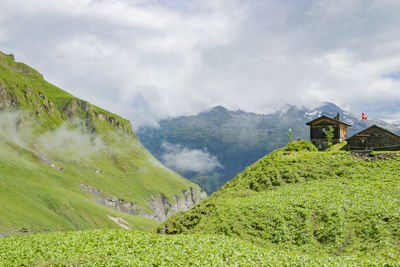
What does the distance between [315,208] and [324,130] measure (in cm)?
5400

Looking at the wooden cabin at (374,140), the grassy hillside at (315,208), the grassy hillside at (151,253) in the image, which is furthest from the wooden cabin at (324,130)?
the grassy hillside at (151,253)

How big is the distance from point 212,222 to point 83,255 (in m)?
19.7

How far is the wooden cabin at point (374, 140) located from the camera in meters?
65.8

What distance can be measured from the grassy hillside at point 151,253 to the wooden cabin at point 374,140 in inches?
2098

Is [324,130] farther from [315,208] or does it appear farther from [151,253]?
[151,253]

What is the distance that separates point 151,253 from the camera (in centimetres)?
2366

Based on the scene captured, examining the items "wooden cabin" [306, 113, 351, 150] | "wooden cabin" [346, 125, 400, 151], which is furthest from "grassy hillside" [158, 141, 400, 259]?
"wooden cabin" [306, 113, 351, 150]

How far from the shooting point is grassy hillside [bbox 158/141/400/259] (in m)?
28.3

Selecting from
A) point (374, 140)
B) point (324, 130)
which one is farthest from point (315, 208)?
point (324, 130)

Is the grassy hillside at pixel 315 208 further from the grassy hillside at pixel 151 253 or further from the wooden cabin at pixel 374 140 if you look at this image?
the wooden cabin at pixel 374 140

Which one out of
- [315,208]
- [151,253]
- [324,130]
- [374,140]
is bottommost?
[151,253]

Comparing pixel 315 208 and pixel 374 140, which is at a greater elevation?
pixel 374 140

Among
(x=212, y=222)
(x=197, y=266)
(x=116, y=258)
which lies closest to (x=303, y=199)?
(x=212, y=222)

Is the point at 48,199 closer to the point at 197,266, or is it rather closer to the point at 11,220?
the point at 11,220
